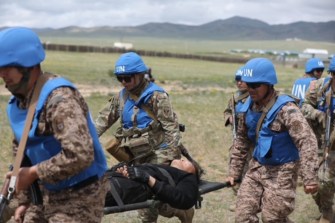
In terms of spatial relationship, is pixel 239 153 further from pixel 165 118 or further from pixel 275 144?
pixel 165 118

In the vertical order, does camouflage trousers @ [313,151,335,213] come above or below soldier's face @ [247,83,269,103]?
below

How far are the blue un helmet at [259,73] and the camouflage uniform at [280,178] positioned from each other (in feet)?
0.94

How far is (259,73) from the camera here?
18.0ft

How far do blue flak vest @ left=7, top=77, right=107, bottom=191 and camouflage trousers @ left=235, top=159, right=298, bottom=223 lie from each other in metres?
2.23

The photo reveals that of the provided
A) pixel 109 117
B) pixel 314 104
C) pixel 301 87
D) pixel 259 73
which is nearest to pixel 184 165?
pixel 109 117

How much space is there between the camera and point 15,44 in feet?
11.2

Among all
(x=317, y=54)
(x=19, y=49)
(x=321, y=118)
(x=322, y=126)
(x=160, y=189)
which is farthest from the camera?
(x=317, y=54)

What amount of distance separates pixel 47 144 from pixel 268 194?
261cm

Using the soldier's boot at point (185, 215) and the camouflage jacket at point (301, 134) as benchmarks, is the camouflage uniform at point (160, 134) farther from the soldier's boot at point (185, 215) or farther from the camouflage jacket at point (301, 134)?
the camouflage jacket at point (301, 134)

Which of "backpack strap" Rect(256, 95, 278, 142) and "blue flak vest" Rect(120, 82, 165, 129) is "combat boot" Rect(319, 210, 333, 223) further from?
"blue flak vest" Rect(120, 82, 165, 129)

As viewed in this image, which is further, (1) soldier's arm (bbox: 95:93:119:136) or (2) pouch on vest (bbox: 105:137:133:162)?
(1) soldier's arm (bbox: 95:93:119:136)

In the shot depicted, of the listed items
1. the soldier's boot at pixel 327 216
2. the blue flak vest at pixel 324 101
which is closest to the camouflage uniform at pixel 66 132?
the blue flak vest at pixel 324 101

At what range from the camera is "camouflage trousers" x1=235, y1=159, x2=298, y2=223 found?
546 cm

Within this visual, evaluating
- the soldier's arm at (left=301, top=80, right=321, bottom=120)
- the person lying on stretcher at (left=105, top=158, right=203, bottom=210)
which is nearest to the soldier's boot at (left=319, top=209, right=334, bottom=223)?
the soldier's arm at (left=301, top=80, right=321, bottom=120)
